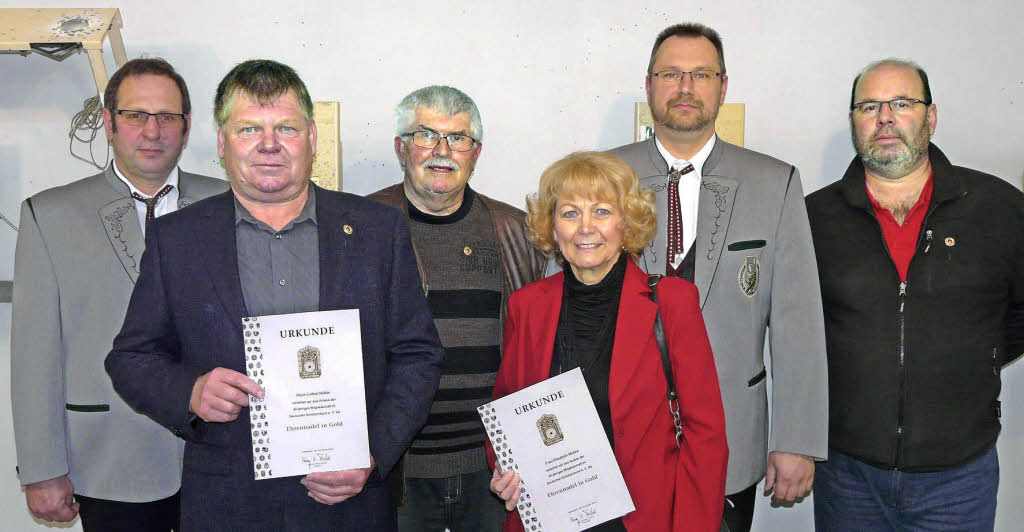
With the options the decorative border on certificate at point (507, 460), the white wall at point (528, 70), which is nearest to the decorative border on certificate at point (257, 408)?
the decorative border on certificate at point (507, 460)

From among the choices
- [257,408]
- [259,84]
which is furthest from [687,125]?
[257,408]

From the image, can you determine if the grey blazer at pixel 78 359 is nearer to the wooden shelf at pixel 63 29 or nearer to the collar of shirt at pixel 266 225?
the wooden shelf at pixel 63 29

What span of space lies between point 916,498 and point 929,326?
63cm

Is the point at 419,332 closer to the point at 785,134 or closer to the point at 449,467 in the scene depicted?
the point at 449,467

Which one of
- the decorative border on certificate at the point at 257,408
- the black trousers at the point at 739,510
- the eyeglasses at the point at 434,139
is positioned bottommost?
the black trousers at the point at 739,510

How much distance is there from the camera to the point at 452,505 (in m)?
2.72

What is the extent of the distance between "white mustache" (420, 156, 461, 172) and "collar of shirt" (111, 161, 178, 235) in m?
0.95

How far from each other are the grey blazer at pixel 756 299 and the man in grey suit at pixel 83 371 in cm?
187

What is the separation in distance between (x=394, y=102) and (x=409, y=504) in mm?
1880

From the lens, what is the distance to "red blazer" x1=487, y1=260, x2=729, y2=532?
212 centimetres

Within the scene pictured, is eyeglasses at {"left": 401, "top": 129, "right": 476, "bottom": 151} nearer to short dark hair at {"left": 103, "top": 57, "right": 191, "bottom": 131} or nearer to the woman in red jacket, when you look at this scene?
the woman in red jacket

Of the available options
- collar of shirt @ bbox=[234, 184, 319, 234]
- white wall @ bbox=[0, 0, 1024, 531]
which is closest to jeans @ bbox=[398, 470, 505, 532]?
collar of shirt @ bbox=[234, 184, 319, 234]

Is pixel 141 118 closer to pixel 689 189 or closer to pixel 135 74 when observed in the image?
pixel 135 74

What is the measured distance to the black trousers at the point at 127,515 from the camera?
2.69 m
